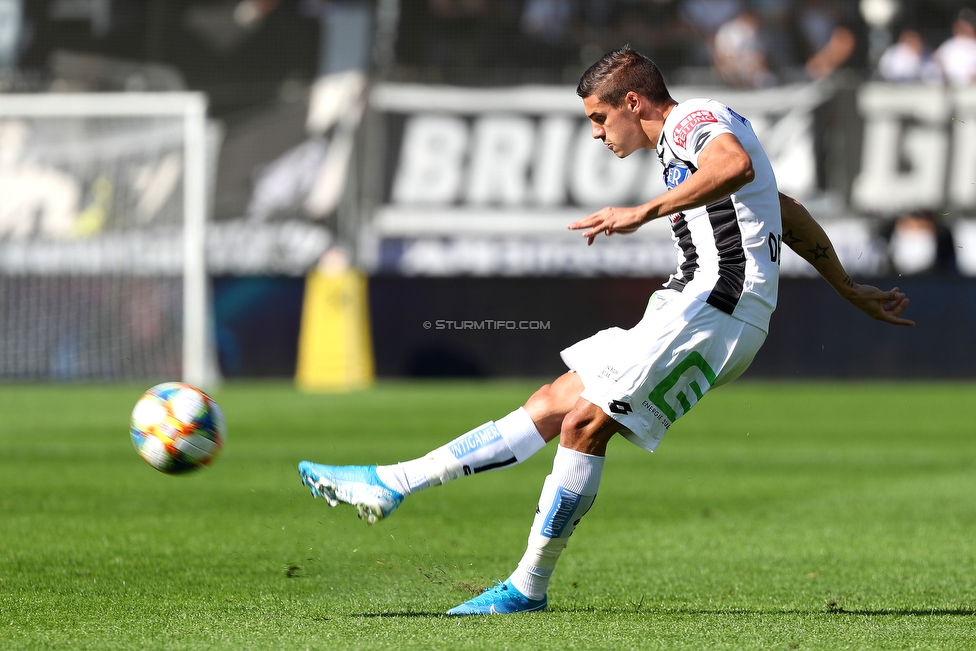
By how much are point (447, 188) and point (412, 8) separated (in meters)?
3.50

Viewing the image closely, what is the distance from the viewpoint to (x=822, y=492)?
9.39 metres

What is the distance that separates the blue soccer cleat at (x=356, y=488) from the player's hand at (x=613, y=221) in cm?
117

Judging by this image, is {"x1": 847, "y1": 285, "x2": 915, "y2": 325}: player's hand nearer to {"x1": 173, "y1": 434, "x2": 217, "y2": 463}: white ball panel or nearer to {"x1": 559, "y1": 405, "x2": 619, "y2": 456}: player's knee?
{"x1": 559, "y1": 405, "x2": 619, "y2": 456}: player's knee

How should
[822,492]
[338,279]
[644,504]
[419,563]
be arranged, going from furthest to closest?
[338,279]
[822,492]
[644,504]
[419,563]

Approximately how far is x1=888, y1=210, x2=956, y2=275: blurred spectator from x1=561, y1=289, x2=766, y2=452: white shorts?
17229 millimetres

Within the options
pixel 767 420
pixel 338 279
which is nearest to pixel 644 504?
pixel 767 420

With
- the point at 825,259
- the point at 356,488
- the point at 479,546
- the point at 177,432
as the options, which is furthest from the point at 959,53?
the point at 356,488

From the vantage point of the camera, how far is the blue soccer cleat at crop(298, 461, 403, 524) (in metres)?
4.83

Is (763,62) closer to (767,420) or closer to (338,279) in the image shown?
(338,279)

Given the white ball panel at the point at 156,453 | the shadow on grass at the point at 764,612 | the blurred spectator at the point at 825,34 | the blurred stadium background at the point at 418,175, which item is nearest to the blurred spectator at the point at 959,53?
the blurred stadium background at the point at 418,175

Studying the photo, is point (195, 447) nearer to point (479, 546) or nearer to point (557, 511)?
point (557, 511)

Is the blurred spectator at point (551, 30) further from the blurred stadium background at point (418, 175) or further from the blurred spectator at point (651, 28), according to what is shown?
the blurred spectator at point (651, 28)

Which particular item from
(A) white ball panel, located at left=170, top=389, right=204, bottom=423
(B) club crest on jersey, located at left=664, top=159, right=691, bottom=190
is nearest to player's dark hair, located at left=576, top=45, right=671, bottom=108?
(B) club crest on jersey, located at left=664, top=159, right=691, bottom=190

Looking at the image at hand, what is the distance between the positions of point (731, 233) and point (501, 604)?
1577mm
